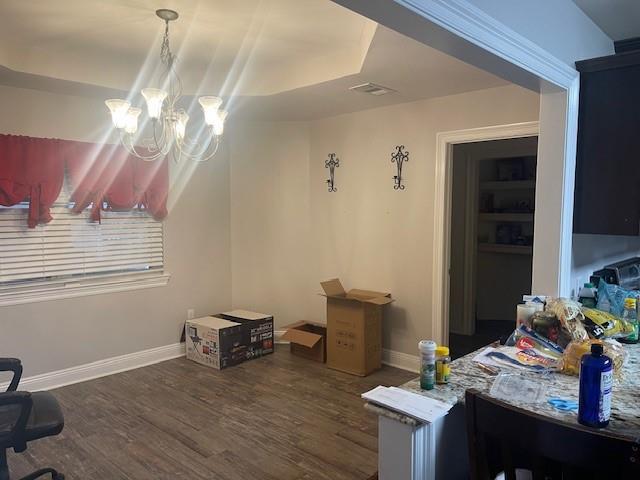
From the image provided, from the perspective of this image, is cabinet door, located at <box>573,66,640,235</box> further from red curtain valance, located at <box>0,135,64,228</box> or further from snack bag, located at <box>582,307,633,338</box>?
red curtain valance, located at <box>0,135,64,228</box>

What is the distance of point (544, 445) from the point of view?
3.40ft

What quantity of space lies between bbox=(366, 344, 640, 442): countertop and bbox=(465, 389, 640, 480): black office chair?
198mm

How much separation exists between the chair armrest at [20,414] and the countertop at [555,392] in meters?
1.55

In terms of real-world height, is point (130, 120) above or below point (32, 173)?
above

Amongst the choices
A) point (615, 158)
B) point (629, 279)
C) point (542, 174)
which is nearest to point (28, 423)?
point (542, 174)

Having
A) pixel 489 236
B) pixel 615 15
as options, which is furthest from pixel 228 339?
pixel 615 15

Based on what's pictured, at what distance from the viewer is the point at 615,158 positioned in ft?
7.41

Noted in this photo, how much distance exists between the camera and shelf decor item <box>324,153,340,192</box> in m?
4.57

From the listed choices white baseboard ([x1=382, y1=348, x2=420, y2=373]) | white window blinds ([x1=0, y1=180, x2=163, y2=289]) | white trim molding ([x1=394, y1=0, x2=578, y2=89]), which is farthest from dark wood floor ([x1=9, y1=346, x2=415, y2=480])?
white trim molding ([x1=394, y1=0, x2=578, y2=89])

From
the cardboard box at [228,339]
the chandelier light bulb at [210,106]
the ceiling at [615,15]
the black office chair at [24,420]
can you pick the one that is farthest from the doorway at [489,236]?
the black office chair at [24,420]

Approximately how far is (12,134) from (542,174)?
3592 mm

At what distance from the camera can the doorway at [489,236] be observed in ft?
16.8

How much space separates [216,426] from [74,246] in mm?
1905

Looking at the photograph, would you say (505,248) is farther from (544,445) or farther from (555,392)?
(544,445)
